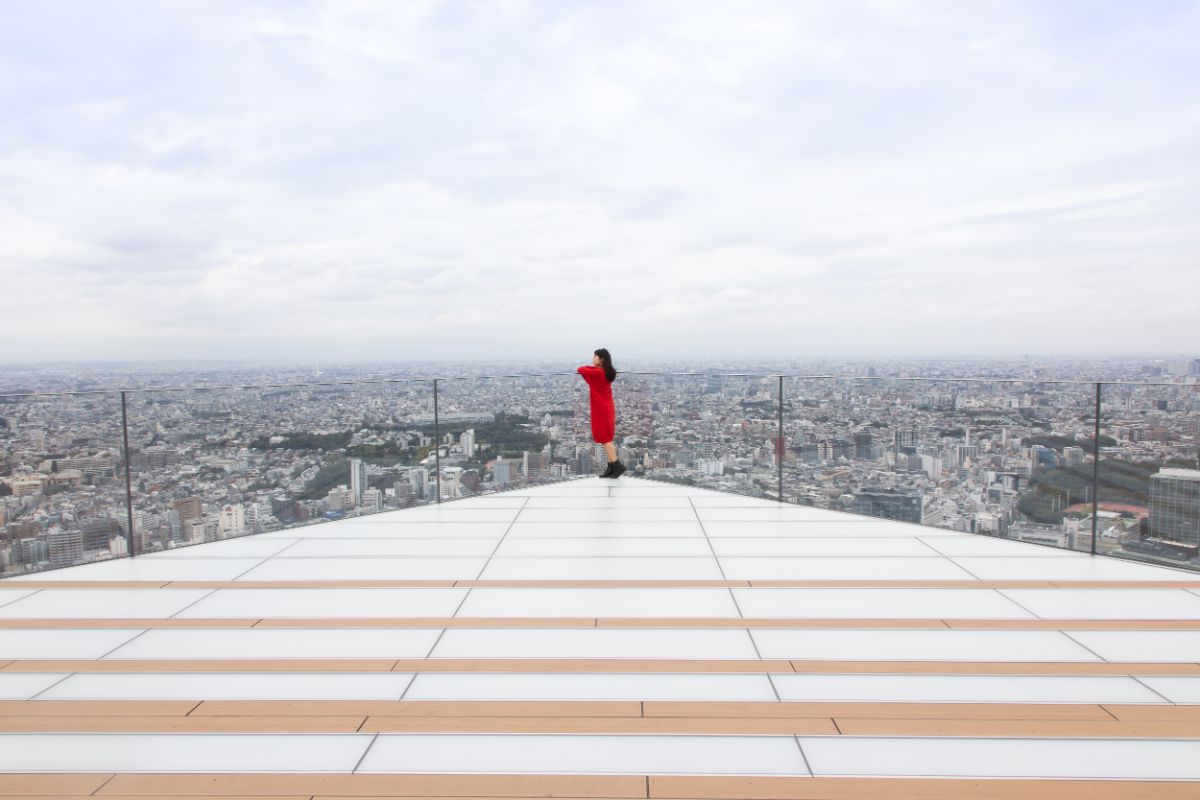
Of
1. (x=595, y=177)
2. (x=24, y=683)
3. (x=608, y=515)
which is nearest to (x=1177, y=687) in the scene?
(x=608, y=515)

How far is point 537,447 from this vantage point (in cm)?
590

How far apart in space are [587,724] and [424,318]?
13.1 meters

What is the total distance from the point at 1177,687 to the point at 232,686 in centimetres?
322

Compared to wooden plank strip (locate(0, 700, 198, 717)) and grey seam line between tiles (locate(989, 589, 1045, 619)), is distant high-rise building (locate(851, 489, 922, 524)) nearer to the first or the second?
grey seam line between tiles (locate(989, 589, 1045, 619))

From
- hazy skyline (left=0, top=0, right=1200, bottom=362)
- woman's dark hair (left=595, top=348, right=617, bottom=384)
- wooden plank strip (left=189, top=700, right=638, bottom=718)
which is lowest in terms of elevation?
wooden plank strip (left=189, top=700, right=638, bottom=718)

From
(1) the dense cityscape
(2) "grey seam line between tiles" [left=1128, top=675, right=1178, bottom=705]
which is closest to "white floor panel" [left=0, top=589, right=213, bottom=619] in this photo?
(1) the dense cityscape

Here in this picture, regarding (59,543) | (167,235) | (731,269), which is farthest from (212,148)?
(731,269)

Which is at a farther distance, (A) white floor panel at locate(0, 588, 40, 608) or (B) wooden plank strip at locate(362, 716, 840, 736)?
(A) white floor panel at locate(0, 588, 40, 608)

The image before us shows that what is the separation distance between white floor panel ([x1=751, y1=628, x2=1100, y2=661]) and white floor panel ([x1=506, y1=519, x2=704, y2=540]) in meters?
1.67

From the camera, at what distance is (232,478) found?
13.6 ft

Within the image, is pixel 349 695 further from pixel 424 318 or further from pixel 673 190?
pixel 424 318

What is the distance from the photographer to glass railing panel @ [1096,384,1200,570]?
337cm

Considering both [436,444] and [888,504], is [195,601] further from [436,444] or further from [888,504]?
[888,504]

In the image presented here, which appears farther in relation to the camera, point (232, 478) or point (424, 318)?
point (424, 318)
